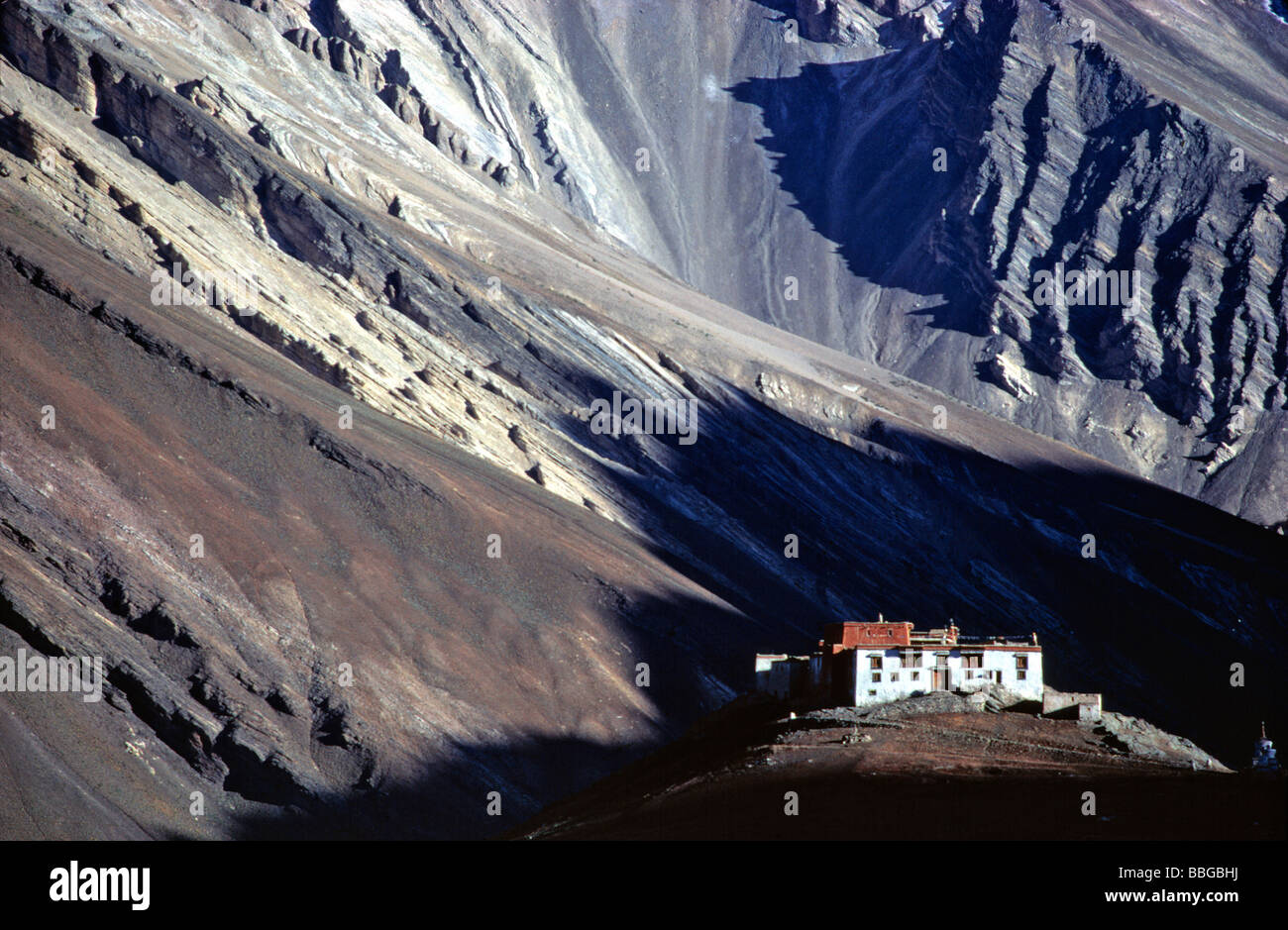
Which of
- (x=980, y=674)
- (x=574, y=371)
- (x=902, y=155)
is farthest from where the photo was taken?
(x=902, y=155)

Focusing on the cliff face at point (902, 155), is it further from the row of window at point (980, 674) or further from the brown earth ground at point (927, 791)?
the brown earth ground at point (927, 791)

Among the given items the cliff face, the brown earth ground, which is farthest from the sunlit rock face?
the brown earth ground

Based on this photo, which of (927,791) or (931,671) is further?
(931,671)

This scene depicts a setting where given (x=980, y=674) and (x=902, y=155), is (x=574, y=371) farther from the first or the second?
(x=902, y=155)

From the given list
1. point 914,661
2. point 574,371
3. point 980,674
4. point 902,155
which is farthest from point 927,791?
point 902,155

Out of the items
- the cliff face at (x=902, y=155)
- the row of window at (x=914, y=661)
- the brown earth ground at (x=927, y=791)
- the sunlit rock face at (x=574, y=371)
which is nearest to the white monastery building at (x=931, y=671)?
the row of window at (x=914, y=661)

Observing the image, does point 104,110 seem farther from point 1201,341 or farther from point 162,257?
point 1201,341

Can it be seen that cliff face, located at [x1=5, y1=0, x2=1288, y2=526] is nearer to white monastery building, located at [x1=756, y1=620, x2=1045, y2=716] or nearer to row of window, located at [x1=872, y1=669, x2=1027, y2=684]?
white monastery building, located at [x1=756, y1=620, x2=1045, y2=716]

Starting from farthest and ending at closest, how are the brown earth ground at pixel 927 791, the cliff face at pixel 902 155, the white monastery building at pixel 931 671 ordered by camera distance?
the cliff face at pixel 902 155
the white monastery building at pixel 931 671
the brown earth ground at pixel 927 791
